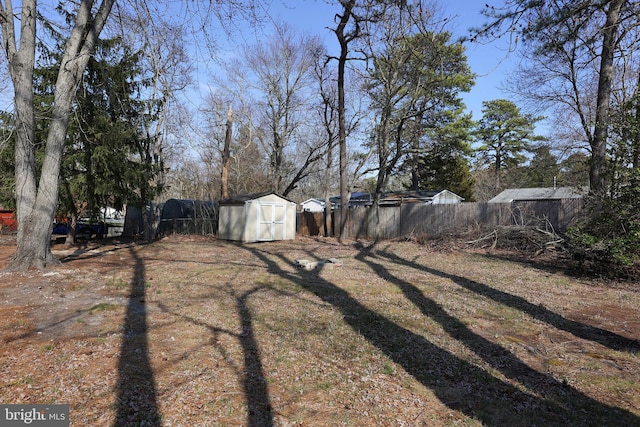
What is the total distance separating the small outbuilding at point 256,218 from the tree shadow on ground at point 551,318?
9.67 m

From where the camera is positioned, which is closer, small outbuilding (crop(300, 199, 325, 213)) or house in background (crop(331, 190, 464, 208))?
house in background (crop(331, 190, 464, 208))

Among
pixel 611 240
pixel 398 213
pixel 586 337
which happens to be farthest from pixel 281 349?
pixel 398 213

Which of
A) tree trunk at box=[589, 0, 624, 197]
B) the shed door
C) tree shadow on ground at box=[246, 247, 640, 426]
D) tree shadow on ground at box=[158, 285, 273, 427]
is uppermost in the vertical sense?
tree trunk at box=[589, 0, 624, 197]

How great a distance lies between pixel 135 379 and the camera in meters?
3.33

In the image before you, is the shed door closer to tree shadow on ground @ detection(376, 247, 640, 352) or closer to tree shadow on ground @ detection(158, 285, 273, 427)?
tree shadow on ground @ detection(376, 247, 640, 352)

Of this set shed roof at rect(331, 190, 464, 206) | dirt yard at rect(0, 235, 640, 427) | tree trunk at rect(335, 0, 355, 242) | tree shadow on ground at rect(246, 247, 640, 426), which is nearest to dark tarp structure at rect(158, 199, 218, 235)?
tree trunk at rect(335, 0, 355, 242)

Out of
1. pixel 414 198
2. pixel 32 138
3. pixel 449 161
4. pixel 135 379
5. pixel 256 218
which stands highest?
pixel 449 161

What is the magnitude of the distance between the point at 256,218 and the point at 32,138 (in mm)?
9742

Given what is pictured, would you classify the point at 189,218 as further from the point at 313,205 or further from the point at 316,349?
the point at 313,205

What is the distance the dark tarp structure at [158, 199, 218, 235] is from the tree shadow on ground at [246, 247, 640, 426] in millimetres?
15145

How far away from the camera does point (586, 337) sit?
5020 mm

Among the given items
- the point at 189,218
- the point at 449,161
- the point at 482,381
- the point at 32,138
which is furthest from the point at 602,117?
the point at 449,161

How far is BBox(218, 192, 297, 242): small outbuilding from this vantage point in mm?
16922

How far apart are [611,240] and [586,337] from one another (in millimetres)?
4382
